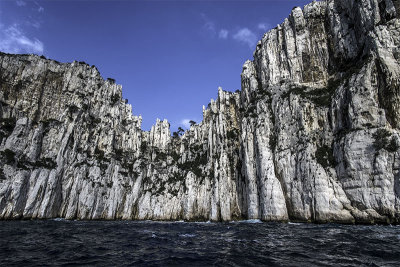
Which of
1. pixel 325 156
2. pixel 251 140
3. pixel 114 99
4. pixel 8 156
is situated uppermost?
pixel 114 99

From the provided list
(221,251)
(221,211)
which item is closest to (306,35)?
(221,211)

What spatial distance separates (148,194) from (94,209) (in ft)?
64.6

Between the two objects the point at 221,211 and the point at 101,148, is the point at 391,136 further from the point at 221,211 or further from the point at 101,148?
the point at 101,148

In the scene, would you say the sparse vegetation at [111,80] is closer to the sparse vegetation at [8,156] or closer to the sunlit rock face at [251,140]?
the sunlit rock face at [251,140]

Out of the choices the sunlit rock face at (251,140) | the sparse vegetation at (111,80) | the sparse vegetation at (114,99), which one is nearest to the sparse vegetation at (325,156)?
the sunlit rock face at (251,140)

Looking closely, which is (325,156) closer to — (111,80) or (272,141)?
(272,141)

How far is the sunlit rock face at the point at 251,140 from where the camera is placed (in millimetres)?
37844

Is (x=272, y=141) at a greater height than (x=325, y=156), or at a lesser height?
greater

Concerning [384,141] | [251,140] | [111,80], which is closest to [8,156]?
[111,80]

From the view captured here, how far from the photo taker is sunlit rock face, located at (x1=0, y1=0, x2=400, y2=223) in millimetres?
37844

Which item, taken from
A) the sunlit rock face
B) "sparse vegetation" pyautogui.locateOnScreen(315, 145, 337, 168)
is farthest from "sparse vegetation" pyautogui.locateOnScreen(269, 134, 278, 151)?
"sparse vegetation" pyautogui.locateOnScreen(315, 145, 337, 168)

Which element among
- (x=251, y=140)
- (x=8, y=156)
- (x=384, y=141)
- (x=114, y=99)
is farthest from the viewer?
(x=114, y=99)

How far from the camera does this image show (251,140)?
5797 centimetres

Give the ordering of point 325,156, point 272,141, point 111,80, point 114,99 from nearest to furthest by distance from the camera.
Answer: point 325,156 → point 272,141 → point 114,99 → point 111,80
